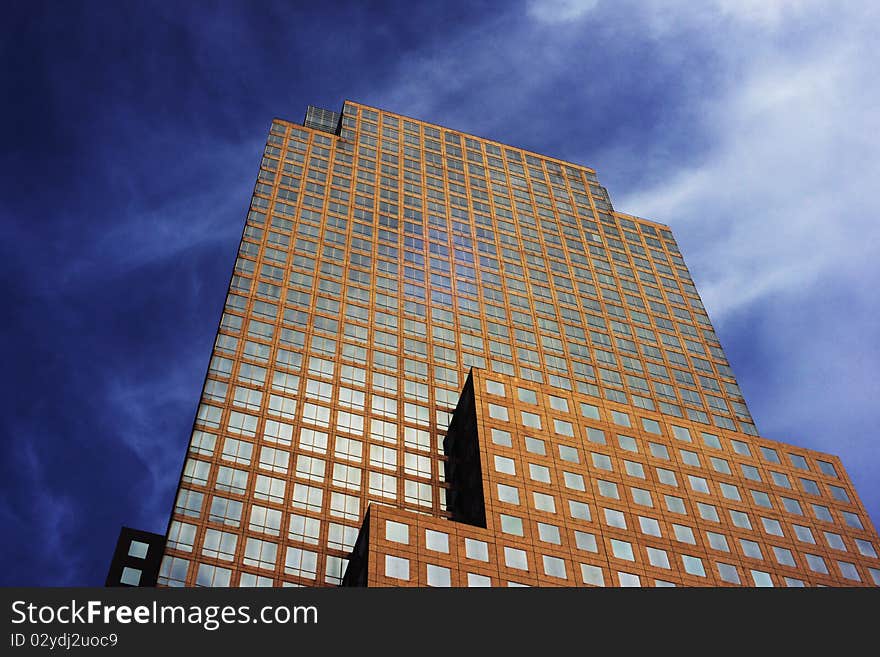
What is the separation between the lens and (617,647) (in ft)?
112

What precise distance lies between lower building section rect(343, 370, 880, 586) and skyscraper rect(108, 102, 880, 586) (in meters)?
0.24

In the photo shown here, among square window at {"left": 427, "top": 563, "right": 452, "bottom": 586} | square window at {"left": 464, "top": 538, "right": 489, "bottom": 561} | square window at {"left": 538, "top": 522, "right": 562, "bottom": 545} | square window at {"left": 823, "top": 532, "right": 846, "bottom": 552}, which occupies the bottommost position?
square window at {"left": 427, "top": 563, "right": 452, "bottom": 586}

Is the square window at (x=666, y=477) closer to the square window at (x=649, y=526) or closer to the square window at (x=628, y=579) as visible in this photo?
the square window at (x=649, y=526)

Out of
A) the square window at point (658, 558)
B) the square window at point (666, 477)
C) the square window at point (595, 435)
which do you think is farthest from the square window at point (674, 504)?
the square window at point (595, 435)

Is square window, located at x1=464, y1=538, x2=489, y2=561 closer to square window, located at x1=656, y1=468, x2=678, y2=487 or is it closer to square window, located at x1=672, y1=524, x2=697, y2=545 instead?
square window, located at x1=672, y1=524, x2=697, y2=545

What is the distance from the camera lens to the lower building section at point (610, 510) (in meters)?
78.4

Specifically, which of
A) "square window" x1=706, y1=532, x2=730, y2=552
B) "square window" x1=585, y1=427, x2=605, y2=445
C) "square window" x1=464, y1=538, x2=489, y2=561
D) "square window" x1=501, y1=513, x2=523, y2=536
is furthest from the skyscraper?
"square window" x1=585, y1=427, x2=605, y2=445

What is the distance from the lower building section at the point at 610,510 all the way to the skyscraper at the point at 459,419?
244 millimetres

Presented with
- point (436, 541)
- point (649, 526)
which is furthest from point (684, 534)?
point (436, 541)

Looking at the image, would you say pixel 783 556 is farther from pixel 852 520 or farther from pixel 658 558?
pixel 658 558

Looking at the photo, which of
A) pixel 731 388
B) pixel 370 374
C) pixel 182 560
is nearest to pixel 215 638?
pixel 182 560

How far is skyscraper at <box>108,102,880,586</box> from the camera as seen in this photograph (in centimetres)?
8431

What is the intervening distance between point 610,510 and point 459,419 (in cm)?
2232

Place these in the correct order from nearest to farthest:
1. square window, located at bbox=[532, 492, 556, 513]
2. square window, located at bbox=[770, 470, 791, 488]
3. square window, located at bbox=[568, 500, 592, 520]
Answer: square window, located at bbox=[532, 492, 556, 513] < square window, located at bbox=[568, 500, 592, 520] < square window, located at bbox=[770, 470, 791, 488]
